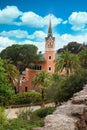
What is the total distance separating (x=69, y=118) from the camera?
7.87 metres

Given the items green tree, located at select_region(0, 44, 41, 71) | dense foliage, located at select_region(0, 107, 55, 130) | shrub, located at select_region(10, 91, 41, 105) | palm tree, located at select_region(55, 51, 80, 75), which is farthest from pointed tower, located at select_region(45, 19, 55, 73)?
dense foliage, located at select_region(0, 107, 55, 130)

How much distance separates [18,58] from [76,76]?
4107 cm

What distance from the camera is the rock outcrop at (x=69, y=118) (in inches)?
283

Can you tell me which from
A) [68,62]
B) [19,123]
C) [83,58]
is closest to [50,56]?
[68,62]

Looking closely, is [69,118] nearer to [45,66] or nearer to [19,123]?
[19,123]

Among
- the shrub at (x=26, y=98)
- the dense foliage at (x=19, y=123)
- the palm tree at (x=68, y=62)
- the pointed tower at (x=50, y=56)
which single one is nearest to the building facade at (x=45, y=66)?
the pointed tower at (x=50, y=56)

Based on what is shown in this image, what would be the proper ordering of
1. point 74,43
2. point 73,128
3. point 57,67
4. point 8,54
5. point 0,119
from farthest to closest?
point 74,43 → point 8,54 → point 57,67 → point 0,119 → point 73,128

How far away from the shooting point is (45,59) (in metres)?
68.6

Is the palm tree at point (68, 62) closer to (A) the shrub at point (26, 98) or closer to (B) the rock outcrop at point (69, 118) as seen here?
(A) the shrub at point (26, 98)

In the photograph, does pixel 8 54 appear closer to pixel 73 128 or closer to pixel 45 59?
pixel 45 59

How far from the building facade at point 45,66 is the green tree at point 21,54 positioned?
5.89 feet

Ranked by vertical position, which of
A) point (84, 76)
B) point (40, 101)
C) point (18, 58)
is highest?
point (18, 58)

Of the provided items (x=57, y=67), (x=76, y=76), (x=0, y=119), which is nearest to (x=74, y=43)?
(x=57, y=67)

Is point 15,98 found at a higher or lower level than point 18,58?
lower
